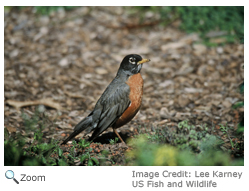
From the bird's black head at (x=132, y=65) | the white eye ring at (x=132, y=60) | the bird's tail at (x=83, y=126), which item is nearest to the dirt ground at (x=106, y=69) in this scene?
the bird's tail at (x=83, y=126)

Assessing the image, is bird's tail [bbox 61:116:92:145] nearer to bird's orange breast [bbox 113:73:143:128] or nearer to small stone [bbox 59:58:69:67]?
bird's orange breast [bbox 113:73:143:128]

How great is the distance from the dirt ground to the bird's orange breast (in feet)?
1.30

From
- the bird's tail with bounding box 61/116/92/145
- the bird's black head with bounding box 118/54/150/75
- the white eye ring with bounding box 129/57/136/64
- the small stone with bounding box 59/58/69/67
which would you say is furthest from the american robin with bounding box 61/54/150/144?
the small stone with bounding box 59/58/69/67

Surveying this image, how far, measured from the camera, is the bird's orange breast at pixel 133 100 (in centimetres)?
469

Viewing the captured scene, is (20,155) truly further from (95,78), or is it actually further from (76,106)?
(95,78)

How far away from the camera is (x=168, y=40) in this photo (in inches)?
344

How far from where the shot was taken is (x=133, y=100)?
4707 millimetres

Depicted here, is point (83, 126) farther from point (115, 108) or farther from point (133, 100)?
point (133, 100)

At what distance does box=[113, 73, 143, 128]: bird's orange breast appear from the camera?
15.4ft

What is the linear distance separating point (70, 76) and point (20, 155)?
3931 millimetres

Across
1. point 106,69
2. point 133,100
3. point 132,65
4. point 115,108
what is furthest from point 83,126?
point 106,69

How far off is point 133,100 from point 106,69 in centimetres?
329
